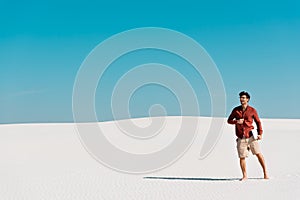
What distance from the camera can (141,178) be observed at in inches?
396

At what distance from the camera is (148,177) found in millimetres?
10250

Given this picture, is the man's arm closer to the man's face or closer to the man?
the man

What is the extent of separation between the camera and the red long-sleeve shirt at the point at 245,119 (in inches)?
365

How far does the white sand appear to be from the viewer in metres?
7.93

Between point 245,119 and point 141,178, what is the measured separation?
2627mm

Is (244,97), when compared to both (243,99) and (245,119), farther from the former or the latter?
(245,119)

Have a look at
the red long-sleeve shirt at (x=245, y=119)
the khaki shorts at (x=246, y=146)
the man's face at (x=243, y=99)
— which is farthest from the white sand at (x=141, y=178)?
the man's face at (x=243, y=99)

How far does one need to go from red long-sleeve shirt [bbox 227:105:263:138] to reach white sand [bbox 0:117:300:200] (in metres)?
1.00

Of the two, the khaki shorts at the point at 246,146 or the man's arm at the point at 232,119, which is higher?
the man's arm at the point at 232,119

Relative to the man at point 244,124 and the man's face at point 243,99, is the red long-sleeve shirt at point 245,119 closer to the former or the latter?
the man at point 244,124

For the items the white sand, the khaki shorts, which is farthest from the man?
the white sand

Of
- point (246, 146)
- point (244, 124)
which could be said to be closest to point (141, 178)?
point (246, 146)

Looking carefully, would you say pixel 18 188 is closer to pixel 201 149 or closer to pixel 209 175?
pixel 209 175

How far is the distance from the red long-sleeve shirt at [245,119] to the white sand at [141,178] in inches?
39.5
